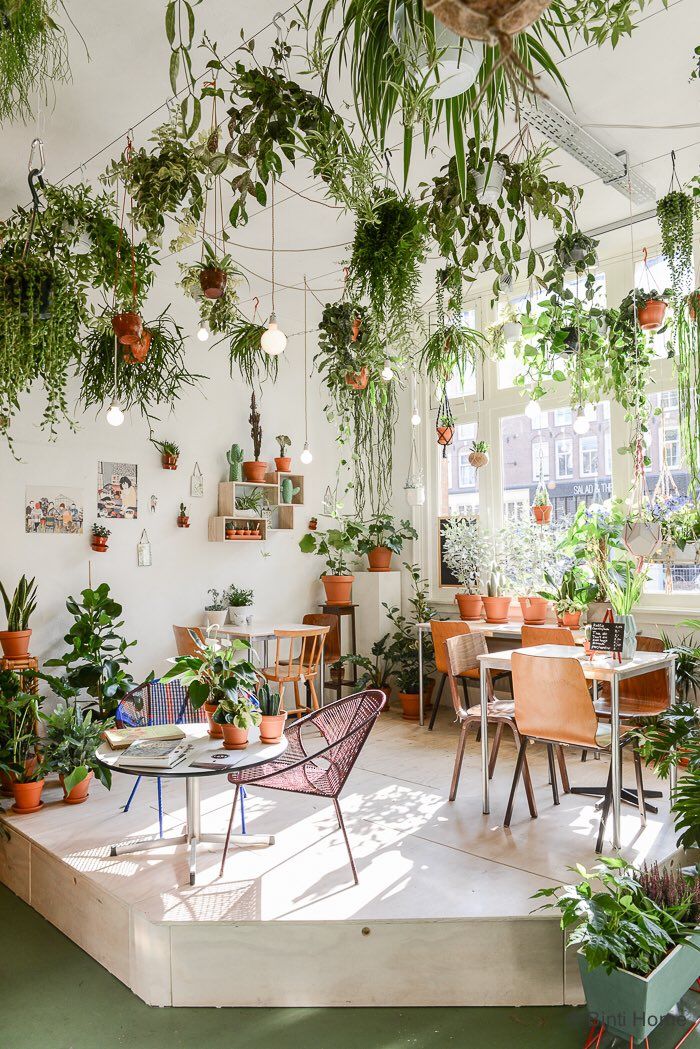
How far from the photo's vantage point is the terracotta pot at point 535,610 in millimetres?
6340

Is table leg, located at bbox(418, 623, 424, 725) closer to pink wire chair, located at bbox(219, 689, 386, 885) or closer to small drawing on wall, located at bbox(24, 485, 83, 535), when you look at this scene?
pink wire chair, located at bbox(219, 689, 386, 885)

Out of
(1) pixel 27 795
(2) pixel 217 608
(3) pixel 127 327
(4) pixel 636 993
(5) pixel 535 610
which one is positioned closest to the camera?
(4) pixel 636 993

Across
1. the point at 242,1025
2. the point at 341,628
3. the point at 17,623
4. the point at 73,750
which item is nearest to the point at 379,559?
the point at 341,628

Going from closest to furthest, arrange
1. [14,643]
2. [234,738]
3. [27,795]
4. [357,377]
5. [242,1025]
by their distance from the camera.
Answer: [242,1025], [234,738], [357,377], [27,795], [14,643]

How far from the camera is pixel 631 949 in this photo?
8.45 ft

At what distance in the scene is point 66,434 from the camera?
5676 mm

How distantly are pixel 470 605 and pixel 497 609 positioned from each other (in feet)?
1.02

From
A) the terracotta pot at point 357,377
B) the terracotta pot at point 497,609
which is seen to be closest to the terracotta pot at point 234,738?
the terracotta pot at point 357,377

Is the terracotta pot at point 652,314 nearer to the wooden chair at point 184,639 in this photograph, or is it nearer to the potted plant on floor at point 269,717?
the potted plant on floor at point 269,717

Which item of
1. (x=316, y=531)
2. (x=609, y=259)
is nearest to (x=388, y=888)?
(x=316, y=531)

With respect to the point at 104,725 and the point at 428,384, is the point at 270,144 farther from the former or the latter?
the point at 428,384

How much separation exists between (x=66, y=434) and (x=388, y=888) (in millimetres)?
4036

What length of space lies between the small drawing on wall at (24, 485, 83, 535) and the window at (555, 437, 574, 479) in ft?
13.1

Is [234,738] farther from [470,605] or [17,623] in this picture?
[470,605]
